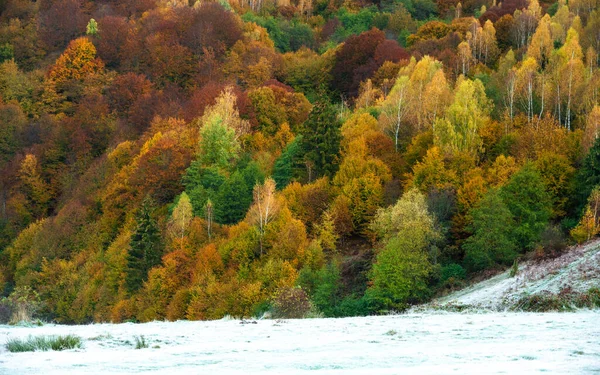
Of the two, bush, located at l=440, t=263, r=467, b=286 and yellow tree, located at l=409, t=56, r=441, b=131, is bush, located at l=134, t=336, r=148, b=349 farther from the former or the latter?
yellow tree, located at l=409, t=56, r=441, b=131

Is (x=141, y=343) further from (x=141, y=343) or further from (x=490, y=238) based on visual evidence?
(x=490, y=238)

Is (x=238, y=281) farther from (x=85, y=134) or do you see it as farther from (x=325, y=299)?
(x=85, y=134)

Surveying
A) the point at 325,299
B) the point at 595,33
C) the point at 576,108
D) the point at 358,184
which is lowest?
the point at 325,299

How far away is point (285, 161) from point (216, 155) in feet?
28.2

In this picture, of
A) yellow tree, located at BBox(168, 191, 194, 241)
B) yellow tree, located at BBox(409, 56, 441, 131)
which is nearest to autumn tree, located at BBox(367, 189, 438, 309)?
yellow tree, located at BBox(168, 191, 194, 241)

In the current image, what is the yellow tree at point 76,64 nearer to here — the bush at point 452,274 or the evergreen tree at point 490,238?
the evergreen tree at point 490,238

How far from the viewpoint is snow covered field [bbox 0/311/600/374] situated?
42.5 ft

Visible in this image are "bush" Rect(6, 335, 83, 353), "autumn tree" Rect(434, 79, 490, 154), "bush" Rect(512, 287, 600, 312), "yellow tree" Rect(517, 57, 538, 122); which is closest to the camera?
"bush" Rect(6, 335, 83, 353)

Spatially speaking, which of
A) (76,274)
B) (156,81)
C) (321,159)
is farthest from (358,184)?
(156,81)

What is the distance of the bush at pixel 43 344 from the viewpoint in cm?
1481

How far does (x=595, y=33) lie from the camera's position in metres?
92.6

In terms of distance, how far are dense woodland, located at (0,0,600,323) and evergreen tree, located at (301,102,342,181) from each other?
0.23 metres

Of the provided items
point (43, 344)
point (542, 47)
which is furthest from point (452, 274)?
point (542, 47)

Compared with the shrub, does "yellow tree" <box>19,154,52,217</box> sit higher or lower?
higher
